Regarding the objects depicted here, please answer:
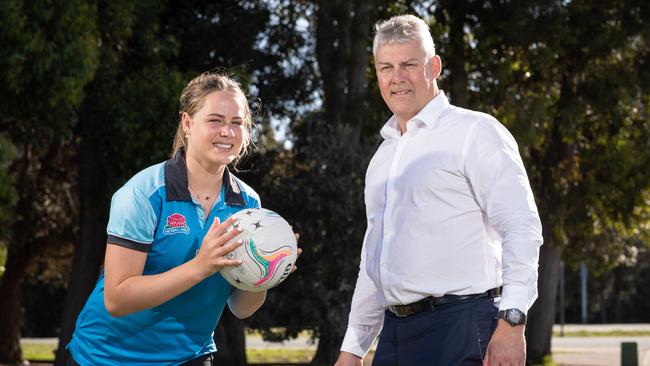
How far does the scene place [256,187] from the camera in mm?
21484

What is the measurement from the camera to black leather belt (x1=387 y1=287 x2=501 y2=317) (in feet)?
15.2

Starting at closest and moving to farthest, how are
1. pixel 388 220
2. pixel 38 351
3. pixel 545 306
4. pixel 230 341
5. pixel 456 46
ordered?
pixel 388 220
pixel 230 341
pixel 456 46
pixel 545 306
pixel 38 351

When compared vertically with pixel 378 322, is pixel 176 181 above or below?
above

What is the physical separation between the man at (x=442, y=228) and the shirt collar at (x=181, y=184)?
0.70 m

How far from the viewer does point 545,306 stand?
85.9ft

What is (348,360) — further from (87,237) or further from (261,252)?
(87,237)

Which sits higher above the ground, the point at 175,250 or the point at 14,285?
the point at 175,250

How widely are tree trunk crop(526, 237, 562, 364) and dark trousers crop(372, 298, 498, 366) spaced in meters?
21.4

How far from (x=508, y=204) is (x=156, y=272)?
150 cm

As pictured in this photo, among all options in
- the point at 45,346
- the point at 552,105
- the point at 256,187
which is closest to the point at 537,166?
the point at 552,105

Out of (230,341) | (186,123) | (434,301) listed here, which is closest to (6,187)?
(230,341)

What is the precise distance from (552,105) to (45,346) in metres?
22.0

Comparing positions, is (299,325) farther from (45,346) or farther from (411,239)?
(45,346)

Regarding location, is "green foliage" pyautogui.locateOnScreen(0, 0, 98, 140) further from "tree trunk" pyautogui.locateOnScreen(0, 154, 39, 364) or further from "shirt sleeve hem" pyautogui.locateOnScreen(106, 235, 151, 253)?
"shirt sleeve hem" pyautogui.locateOnScreen(106, 235, 151, 253)
